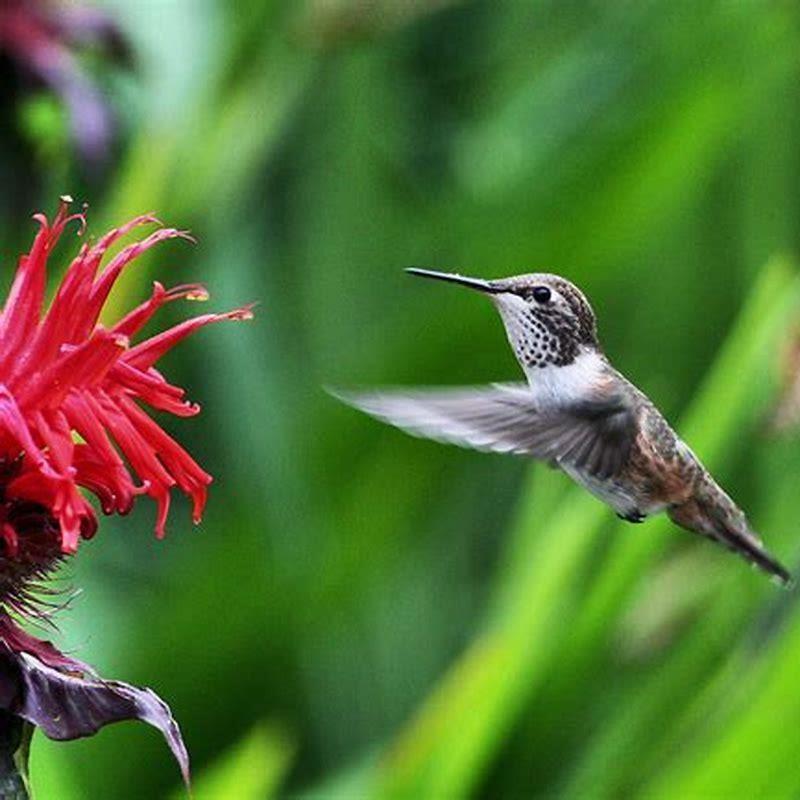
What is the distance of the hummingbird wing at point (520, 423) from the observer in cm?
112

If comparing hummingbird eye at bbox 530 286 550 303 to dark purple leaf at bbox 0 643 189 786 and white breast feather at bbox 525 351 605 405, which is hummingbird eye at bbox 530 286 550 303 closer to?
white breast feather at bbox 525 351 605 405

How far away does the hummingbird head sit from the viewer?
3.78 feet

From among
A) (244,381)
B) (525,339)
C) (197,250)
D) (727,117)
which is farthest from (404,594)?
(525,339)

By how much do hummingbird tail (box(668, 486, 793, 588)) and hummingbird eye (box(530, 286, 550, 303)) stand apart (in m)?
0.23

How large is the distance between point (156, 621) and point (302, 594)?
0.19m

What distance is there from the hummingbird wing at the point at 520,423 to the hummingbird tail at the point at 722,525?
0.10 metres

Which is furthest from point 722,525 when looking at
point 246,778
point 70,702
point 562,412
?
point 246,778

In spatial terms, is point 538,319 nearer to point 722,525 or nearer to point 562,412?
point 562,412

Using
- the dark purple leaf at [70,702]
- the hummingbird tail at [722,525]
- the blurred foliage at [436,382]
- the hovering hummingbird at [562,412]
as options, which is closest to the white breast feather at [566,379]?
the hovering hummingbird at [562,412]

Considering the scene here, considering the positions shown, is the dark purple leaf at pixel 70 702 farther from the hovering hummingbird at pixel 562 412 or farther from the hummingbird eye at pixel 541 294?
the hummingbird eye at pixel 541 294

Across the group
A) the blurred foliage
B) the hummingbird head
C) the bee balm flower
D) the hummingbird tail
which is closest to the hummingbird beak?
the hummingbird head

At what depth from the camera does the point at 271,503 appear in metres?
2.47

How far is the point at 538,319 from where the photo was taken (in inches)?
45.9

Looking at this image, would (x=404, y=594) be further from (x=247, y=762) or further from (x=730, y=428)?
(x=247, y=762)
